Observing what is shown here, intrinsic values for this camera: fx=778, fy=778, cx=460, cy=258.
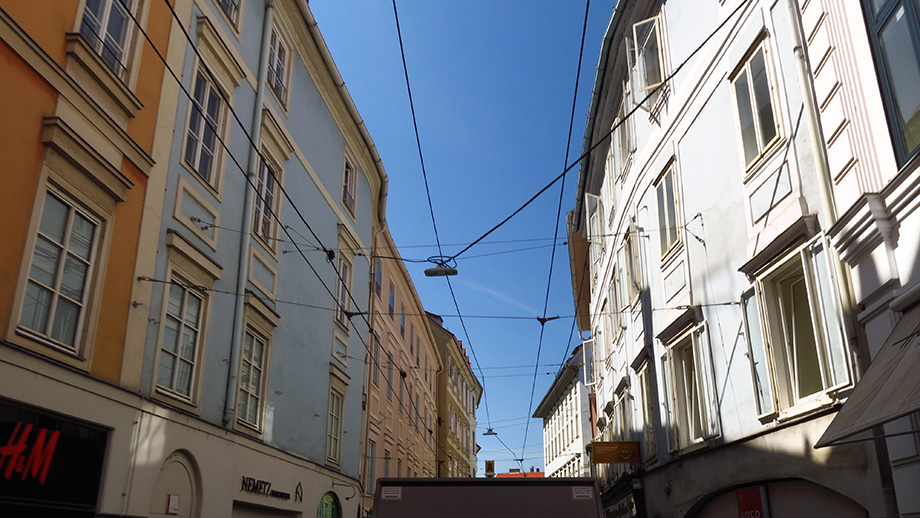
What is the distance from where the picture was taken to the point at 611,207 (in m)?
20.8

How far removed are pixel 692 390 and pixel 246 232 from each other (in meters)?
8.34

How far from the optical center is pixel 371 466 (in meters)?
24.2

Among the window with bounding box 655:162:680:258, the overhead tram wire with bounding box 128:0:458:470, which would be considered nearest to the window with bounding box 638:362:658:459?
the window with bounding box 655:162:680:258

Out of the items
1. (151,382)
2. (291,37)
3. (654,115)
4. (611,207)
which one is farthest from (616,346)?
(151,382)

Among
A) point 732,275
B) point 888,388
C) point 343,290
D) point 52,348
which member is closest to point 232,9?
point 52,348

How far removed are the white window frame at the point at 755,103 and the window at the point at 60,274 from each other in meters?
8.46

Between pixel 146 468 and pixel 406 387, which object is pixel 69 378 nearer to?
pixel 146 468

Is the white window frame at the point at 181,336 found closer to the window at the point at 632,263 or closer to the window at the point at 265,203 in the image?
the window at the point at 265,203

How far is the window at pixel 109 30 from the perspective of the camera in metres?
9.80

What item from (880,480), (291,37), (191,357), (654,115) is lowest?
(880,480)

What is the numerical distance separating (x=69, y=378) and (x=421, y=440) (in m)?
28.6

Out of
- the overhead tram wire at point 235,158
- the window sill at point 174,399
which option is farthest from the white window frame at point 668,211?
the window sill at point 174,399

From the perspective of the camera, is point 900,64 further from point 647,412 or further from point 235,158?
point 235,158

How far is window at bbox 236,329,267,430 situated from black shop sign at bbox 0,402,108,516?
457 cm
